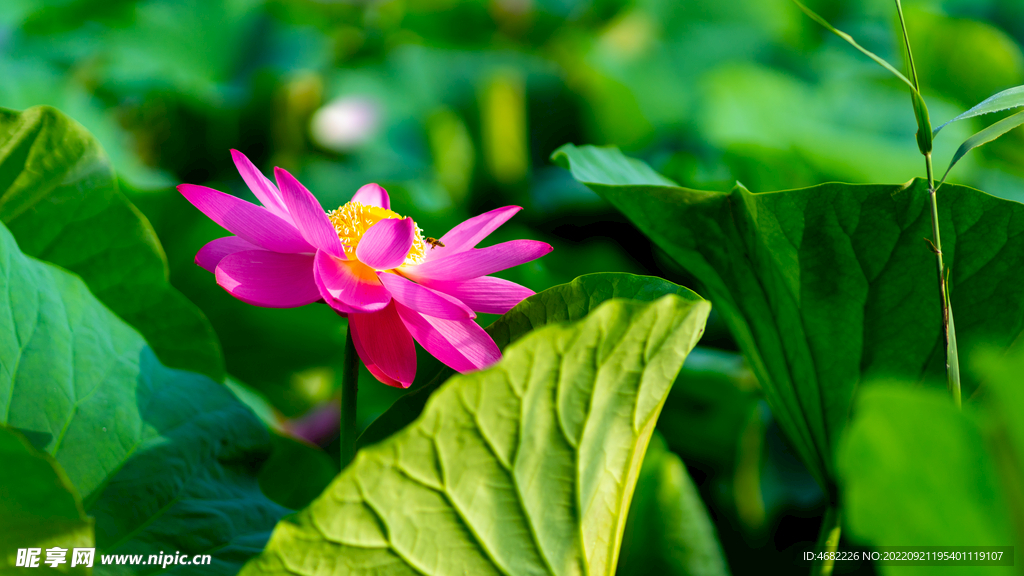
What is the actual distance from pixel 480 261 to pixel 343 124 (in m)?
1.25

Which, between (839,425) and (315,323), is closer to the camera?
(839,425)

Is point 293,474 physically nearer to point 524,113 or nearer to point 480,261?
point 480,261

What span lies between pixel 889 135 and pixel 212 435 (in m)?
1.20

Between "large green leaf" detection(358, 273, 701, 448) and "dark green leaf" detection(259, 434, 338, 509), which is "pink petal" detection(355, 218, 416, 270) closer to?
"large green leaf" detection(358, 273, 701, 448)

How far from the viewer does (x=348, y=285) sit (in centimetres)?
30

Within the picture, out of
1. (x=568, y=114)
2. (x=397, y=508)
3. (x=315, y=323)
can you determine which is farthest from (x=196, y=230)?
(x=568, y=114)

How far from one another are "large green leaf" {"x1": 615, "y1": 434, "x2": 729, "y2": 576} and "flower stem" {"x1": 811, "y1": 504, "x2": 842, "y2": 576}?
0.08 meters

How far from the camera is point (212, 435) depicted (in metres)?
0.35

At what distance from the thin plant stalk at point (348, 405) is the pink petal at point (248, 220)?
1.9 inches

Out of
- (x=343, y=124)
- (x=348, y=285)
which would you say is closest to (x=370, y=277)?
(x=348, y=285)

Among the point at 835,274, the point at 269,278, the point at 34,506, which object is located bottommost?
the point at 34,506

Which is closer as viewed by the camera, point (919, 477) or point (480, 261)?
point (919, 477)

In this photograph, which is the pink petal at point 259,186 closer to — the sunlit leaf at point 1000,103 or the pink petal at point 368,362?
the pink petal at point 368,362

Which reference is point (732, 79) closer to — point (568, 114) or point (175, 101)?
point (568, 114)
